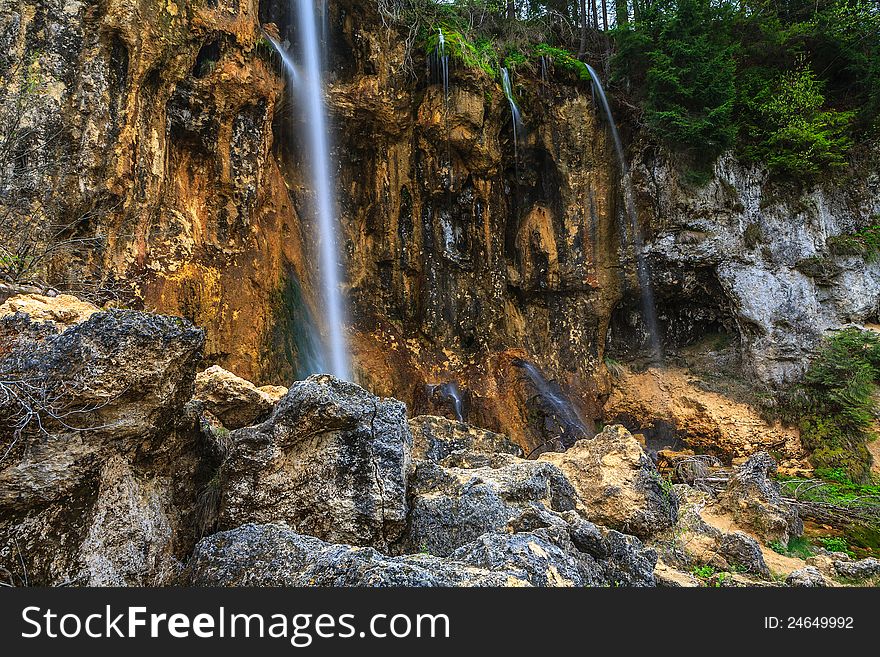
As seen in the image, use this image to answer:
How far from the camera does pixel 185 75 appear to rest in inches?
360

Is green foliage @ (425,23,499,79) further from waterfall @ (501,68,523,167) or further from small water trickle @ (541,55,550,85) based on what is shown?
small water trickle @ (541,55,550,85)

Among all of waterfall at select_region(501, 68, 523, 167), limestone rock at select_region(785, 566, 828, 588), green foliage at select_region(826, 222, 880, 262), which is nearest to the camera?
limestone rock at select_region(785, 566, 828, 588)

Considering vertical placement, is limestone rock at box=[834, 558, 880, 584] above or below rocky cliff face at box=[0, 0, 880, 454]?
below

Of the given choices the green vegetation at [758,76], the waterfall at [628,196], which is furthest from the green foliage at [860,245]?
the waterfall at [628,196]

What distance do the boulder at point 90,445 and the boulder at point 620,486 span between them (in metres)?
4.12

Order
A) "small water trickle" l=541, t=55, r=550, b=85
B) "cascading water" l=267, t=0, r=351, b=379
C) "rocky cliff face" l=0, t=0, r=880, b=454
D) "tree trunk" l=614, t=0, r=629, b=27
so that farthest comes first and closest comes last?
"tree trunk" l=614, t=0, r=629, b=27
"small water trickle" l=541, t=55, r=550, b=85
"cascading water" l=267, t=0, r=351, b=379
"rocky cliff face" l=0, t=0, r=880, b=454

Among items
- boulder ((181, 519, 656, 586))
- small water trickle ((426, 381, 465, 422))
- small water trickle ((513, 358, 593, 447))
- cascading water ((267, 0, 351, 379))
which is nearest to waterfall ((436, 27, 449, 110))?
cascading water ((267, 0, 351, 379))

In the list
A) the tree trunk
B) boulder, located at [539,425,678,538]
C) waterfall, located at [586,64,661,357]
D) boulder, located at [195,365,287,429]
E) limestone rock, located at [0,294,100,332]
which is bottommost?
boulder, located at [539,425,678,538]

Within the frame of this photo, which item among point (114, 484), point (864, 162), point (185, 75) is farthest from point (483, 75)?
point (114, 484)

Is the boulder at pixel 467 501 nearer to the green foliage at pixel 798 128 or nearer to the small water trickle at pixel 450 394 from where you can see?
the small water trickle at pixel 450 394

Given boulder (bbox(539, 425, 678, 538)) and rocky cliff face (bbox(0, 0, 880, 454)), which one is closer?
boulder (bbox(539, 425, 678, 538))

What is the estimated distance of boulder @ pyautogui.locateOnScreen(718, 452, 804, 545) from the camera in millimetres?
6418

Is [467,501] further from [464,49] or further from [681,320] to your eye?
[681,320]

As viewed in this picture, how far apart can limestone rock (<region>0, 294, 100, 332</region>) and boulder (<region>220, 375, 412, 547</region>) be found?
1.47m
